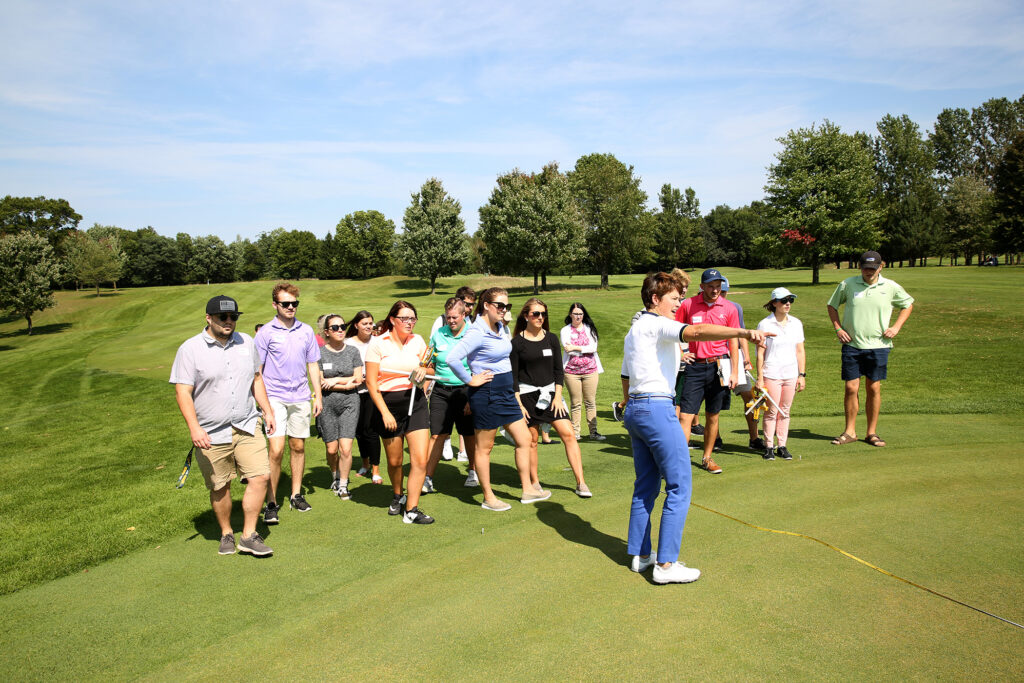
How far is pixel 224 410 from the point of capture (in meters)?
5.30

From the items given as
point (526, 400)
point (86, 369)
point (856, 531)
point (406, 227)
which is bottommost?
point (86, 369)

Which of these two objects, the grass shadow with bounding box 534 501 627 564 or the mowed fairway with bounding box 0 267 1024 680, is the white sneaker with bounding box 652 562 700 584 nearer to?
the mowed fairway with bounding box 0 267 1024 680

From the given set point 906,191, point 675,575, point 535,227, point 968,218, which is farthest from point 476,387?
point 906,191

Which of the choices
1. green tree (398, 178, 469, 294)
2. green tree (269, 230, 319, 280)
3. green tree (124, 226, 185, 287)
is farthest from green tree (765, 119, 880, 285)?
green tree (124, 226, 185, 287)

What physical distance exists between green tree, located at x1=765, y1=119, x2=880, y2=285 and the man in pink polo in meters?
40.8

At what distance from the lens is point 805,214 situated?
4572cm

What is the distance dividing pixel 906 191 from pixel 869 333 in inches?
2858

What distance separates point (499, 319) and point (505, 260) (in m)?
46.6

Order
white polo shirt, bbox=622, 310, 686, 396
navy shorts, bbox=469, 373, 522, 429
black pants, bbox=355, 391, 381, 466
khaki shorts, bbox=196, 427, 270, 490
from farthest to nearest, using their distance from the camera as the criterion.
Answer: black pants, bbox=355, 391, 381, 466
navy shorts, bbox=469, 373, 522, 429
khaki shorts, bbox=196, 427, 270, 490
white polo shirt, bbox=622, 310, 686, 396

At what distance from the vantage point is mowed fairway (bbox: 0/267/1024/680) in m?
3.40

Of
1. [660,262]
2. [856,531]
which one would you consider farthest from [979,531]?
[660,262]

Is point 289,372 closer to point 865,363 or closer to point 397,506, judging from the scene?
point 397,506

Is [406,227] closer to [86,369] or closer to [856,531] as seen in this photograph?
[86,369]

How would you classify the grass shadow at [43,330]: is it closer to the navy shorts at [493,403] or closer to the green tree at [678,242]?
the navy shorts at [493,403]
